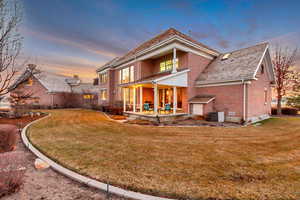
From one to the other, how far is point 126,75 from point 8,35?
1354 cm

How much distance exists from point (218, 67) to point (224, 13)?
9.67 meters

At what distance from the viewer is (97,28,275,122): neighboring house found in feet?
37.5

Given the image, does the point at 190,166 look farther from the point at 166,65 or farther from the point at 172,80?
the point at 166,65

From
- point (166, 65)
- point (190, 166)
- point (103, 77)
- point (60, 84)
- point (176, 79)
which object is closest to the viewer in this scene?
point (190, 166)

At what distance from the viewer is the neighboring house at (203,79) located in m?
11.4

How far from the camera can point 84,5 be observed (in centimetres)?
1334

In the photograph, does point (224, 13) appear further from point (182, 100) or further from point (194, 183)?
point (194, 183)

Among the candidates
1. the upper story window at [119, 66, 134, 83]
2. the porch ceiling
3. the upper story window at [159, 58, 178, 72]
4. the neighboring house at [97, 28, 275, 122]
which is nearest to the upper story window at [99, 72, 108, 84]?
the upper story window at [119, 66, 134, 83]

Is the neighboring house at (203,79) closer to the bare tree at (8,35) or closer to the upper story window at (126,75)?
the upper story window at (126,75)

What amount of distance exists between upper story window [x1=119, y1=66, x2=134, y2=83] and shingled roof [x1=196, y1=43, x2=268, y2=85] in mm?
8813

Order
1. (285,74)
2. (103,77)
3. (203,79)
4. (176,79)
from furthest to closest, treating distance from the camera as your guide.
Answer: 1. (103,77)
2. (285,74)
3. (203,79)
4. (176,79)

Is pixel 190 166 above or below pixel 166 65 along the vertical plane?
below

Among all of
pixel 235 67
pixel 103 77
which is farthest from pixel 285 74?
pixel 103 77

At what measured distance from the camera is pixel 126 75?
1950 centimetres
